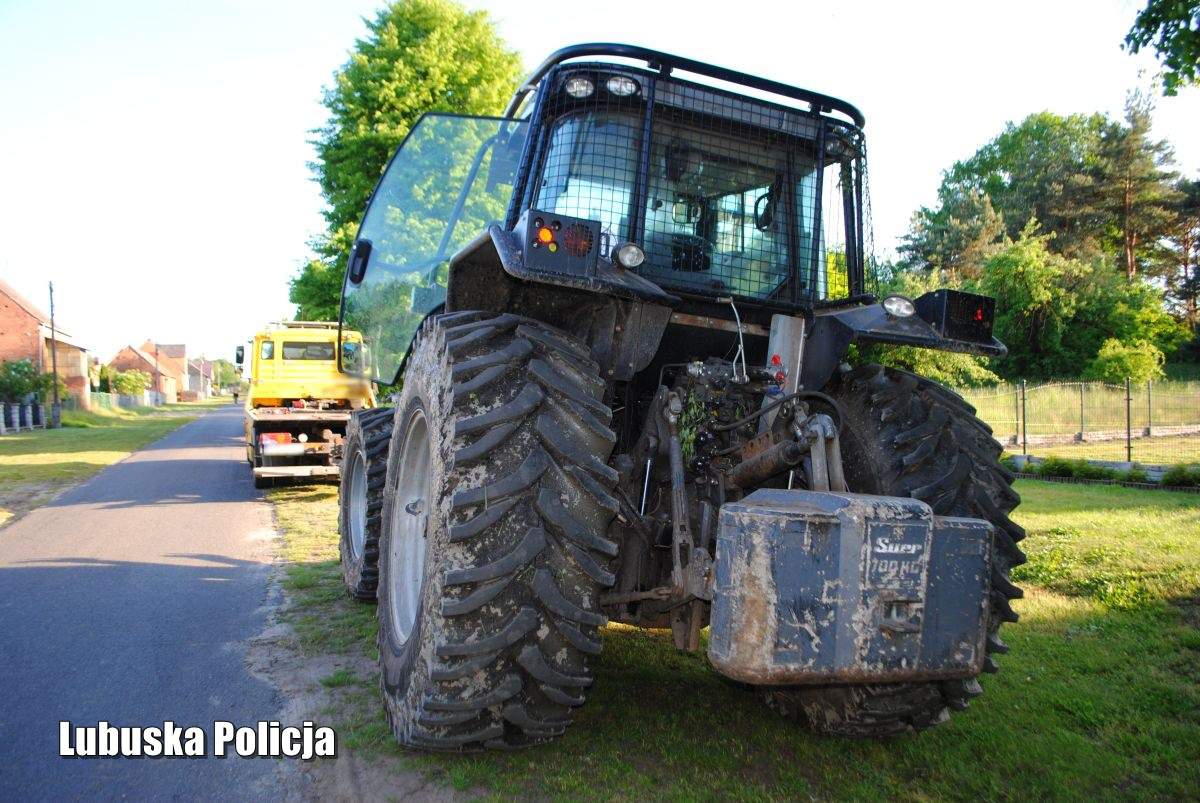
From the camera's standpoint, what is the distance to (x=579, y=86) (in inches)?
144

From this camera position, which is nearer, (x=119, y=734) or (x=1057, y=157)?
(x=119, y=734)

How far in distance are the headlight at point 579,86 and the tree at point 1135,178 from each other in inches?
1693

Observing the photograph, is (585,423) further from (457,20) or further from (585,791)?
(457,20)

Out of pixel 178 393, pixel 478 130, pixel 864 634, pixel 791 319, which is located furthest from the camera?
pixel 178 393

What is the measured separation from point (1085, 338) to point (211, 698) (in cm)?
3667

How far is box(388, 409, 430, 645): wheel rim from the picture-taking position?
3.81 m

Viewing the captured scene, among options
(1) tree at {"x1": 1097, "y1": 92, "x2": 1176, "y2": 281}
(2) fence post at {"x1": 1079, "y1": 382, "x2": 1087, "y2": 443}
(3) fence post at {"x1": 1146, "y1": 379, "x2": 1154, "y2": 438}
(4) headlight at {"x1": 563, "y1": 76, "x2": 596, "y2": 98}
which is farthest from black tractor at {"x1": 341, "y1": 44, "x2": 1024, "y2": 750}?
(1) tree at {"x1": 1097, "y1": 92, "x2": 1176, "y2": 281}

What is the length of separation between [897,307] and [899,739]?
187 centimetres

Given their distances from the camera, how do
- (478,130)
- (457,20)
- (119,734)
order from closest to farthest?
(119,734), (478,130), (457,20)

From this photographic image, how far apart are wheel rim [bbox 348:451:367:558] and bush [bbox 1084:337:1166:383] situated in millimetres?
29265

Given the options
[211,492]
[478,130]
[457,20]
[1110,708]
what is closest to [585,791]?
[1110,708]

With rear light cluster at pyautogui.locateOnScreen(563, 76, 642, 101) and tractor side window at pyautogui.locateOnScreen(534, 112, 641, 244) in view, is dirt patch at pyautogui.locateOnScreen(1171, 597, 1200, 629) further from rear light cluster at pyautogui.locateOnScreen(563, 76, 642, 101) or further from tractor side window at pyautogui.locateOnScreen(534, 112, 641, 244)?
rear light cluster at pyautogui.locateOnScreen(563, 76, 642, 101)

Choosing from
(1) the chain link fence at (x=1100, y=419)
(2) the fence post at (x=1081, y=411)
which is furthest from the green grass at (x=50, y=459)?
(2) the fence post at (x=1081, y=411)

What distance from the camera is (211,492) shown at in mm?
12742
